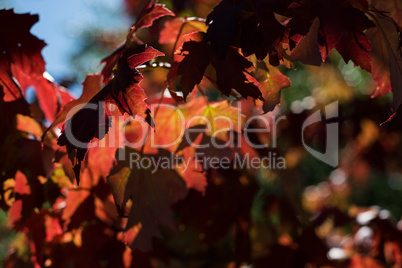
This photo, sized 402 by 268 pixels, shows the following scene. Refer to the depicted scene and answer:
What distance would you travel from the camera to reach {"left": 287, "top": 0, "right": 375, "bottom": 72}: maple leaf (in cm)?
80

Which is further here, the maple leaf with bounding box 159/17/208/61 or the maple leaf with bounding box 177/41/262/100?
the maple leaf with bounding box 159/17/208/61

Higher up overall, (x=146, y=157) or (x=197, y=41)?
(x=197, y=41)

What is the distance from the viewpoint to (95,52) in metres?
7.99

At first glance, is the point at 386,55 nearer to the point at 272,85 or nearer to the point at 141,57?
the point at 272,85

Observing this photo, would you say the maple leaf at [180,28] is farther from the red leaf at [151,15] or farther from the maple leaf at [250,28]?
the maple leaf at [250,28]

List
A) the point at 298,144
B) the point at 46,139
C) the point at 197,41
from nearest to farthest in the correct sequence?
the point at 197,41 < the point at 46,139 < the point at 298,144

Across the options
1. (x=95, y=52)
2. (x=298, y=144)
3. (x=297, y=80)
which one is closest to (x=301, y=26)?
(x=298, y=144)

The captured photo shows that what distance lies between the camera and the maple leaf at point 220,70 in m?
0.85

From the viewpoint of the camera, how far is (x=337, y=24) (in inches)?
32.4

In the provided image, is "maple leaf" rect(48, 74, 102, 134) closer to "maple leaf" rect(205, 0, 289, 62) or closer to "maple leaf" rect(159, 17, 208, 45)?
"maple leaf" rect(159, 17, 208, 45)

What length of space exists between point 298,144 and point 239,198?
0.81 metres

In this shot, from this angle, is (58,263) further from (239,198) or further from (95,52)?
(95,52)

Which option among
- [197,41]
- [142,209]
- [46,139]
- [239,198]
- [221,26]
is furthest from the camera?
[239,198]

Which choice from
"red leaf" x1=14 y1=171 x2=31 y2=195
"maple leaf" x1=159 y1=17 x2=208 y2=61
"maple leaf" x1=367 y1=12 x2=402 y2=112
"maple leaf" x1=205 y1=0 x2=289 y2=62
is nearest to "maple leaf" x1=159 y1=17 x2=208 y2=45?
"maple leaf" x1=159 y1=17 x2=208 y2=61
